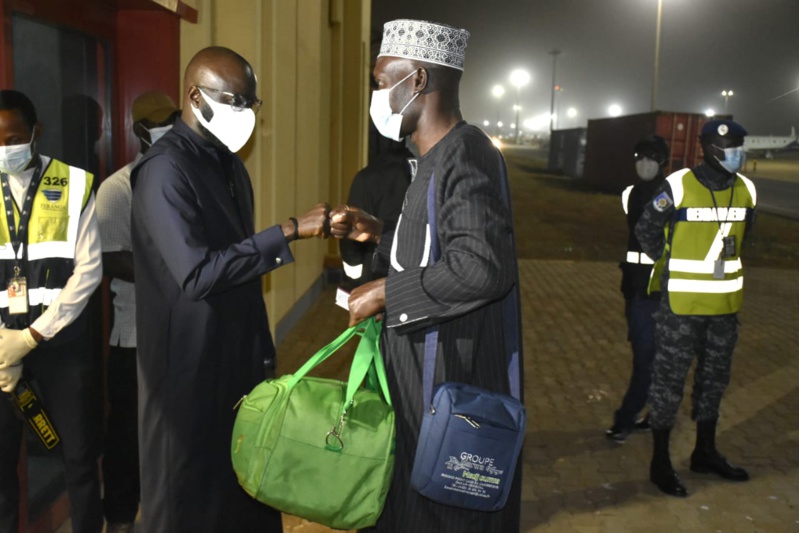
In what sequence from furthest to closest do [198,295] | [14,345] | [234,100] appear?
[14,345]
[234,100]
[198,295]

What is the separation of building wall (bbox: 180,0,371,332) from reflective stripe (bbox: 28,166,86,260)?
208 centimetres

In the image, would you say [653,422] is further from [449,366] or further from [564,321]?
[564,321]

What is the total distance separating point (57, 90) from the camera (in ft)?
Result: 14.6

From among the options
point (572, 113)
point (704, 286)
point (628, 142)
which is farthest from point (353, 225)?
point (572, 113)

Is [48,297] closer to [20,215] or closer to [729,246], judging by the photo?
[20,215]

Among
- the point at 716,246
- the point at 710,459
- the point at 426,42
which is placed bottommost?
the point at 710,459

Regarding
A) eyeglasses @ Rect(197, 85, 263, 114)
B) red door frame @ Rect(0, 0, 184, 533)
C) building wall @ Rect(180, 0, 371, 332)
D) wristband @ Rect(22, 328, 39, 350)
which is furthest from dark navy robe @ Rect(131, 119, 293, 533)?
building wall @ Rect(180, 0, 371, 332)

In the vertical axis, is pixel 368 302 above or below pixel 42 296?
above

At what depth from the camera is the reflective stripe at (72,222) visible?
349 centimetres

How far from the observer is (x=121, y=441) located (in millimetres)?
4109

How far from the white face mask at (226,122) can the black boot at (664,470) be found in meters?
3.36

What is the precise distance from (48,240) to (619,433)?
4.15 meters

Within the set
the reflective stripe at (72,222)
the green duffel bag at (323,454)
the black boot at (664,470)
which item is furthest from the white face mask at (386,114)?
the black boot at (664,470)

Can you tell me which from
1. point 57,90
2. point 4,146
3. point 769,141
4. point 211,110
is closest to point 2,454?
point 4,146
